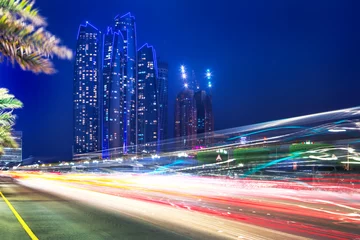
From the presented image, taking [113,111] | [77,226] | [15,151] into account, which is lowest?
[77,226]

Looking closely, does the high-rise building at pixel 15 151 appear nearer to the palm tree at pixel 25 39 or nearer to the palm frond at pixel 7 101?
the palm frond at pixel 7 101

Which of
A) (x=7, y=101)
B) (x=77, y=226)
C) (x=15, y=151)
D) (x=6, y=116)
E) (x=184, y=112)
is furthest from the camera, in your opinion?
(x=184, y=112)

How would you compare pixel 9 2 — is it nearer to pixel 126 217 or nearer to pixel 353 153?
pixel 126 217

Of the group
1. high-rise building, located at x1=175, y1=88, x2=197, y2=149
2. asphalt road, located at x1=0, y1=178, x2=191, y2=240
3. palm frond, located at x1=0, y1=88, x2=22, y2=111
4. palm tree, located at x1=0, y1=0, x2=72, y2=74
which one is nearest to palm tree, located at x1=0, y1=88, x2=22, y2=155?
palm frond, located at x1=0, y1=88, x2=22, y2=111

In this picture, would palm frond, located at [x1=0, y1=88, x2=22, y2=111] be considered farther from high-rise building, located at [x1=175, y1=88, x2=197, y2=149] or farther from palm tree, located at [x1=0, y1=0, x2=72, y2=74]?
high-rise building, located at [x1=175, y1=88, x2=197, y2=149]

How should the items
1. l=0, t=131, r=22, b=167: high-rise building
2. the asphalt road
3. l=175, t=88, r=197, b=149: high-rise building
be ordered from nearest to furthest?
1. the asphalt road
2. l=0, t=131, r=22, b=167: high-rise building
3. l=175, t=88, r=197, b=149: high-rise building

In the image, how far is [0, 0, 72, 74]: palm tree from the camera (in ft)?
18.8

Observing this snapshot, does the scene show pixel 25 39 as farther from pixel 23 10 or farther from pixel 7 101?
pixel 7 101

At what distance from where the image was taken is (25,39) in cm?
585

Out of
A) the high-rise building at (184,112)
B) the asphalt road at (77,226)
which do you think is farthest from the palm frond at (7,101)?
the high-rise building at (184,112)

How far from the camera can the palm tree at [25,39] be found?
A: 5719 mm

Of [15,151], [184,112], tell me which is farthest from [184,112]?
[15,151]

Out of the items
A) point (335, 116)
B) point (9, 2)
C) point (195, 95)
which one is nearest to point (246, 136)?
point (335, 116)

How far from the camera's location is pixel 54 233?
10812 millimetres
